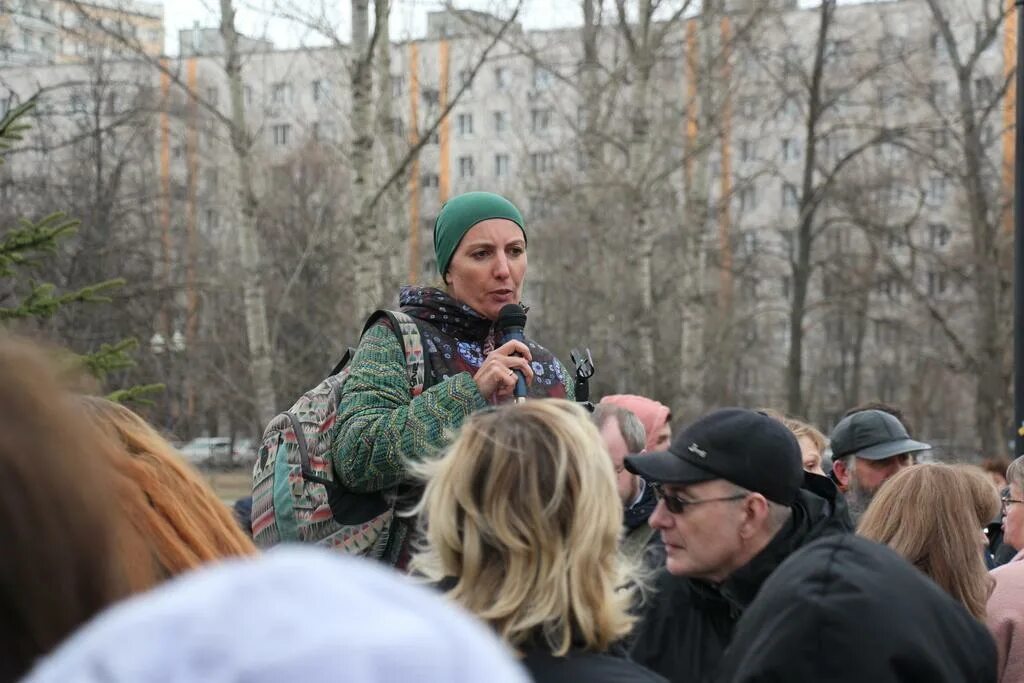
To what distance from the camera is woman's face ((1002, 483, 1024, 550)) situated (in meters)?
5.29

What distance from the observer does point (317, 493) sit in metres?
3.90

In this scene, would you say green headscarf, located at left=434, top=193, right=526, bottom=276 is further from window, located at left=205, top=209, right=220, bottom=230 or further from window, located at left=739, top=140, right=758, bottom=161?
window, located at left=205, top=209, right=220, bottom=230

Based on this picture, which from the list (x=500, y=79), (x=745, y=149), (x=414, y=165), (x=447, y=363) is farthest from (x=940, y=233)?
(x=447, y=363)

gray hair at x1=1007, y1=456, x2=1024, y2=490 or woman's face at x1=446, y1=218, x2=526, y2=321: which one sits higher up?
woman's face at x1=446, y1=218, x2=526, y2=321

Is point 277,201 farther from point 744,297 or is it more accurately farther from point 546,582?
point 546,582

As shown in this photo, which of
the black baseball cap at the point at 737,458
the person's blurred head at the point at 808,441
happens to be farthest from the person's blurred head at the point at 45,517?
the person's blurred head at the point at 808,441

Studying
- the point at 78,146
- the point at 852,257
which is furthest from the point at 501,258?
the point at 852,257

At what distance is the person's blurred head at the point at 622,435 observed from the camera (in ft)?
17.2

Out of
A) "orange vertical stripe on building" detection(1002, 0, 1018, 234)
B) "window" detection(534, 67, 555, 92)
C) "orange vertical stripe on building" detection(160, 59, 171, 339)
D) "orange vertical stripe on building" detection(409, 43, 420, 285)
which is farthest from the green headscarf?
"orange vertical stripe on building" detection(1002, 0, 1018, 234)

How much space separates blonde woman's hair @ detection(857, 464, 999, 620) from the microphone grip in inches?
41.3

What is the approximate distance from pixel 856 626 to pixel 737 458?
47.9 inches

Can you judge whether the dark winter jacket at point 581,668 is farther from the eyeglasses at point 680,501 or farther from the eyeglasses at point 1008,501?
the eyeglasses at point 1008,501

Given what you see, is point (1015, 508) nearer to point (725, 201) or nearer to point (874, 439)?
point (874, 439)

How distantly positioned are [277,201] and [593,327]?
1576cm
